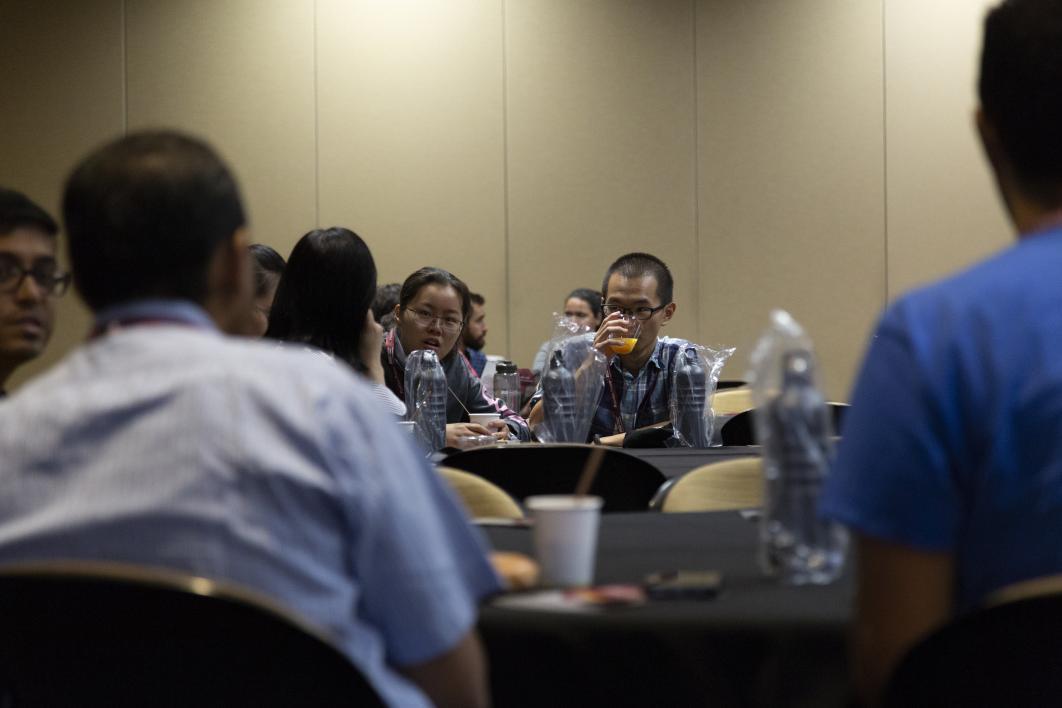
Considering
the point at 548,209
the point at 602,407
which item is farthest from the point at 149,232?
the point at 548,209

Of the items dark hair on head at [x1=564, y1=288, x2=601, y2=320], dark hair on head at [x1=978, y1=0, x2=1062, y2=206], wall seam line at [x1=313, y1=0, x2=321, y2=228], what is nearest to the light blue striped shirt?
dark hair on head at [x1=978, y1=0, x2=1062, y2=206]

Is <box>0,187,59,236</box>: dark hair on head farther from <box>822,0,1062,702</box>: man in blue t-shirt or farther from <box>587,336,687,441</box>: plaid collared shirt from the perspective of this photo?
<box>587,336,687,441</box>: plaid collared shirt

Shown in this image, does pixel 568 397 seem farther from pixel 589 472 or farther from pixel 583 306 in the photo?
pixel 583 306

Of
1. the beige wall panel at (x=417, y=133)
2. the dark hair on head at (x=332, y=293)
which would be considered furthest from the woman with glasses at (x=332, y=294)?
the beige wall panel at (x=417, y=133)

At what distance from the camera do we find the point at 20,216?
2.24 metres

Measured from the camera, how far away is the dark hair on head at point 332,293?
320 cm

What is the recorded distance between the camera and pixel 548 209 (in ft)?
26.3

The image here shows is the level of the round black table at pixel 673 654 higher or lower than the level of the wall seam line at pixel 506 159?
lower

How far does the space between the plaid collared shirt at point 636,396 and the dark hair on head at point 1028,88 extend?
3.06 metres

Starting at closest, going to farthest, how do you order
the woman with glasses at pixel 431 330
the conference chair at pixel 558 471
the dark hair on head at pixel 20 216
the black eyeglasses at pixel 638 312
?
the dark hair on head at pixel 20 216
the conference chair at pixel 558 471
the black eyeglasses at pixel 638 312
the woman with glasses at pixel 431 330

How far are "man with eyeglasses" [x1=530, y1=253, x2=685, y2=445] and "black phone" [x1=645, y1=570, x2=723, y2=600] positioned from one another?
8.61 feet

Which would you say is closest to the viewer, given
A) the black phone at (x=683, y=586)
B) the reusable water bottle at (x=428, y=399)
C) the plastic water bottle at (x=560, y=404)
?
the black phone at (x=683, y=586)

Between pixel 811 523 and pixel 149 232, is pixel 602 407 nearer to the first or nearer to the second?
pixel 811 523

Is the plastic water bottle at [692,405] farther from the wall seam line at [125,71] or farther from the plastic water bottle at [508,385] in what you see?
the wall seam line at [125,71]
